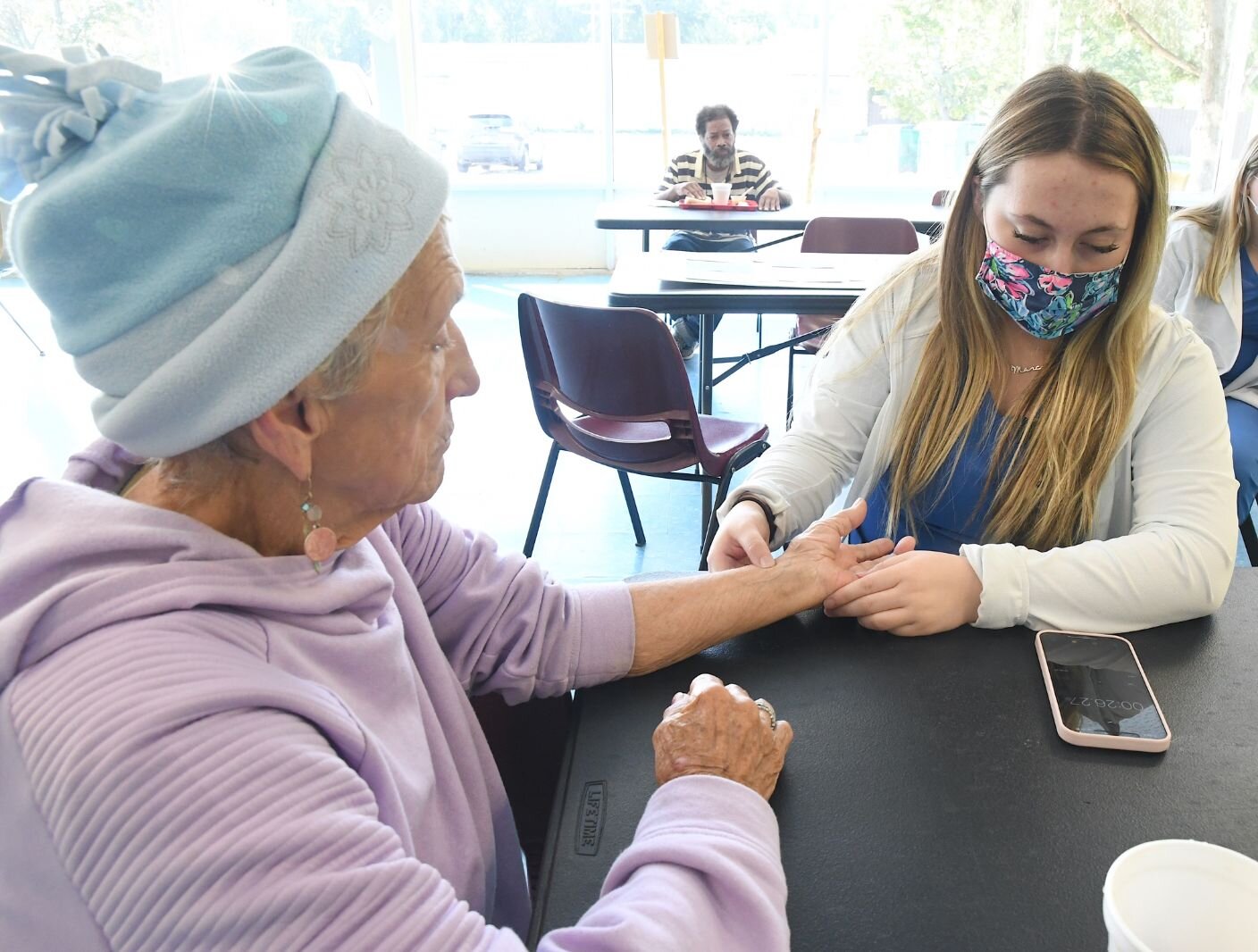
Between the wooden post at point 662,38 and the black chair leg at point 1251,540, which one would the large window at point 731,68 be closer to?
the wooden post at point 662,38

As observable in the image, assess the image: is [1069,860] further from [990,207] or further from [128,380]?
[990,207]

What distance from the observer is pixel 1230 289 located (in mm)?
2520

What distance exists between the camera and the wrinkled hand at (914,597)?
43.0 inches

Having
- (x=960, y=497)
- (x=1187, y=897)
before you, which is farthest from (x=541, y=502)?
(x=1187, y=897)

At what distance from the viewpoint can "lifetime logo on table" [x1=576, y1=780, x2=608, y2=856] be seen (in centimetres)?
79

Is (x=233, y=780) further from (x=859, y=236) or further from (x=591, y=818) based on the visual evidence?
(x=859, y=236)

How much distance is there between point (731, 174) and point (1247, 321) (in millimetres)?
3587

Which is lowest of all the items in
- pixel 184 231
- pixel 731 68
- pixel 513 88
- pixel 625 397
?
pixel 625 397

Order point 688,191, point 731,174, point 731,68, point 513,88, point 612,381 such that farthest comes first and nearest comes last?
point 513,88 → point 731,68 → point 731,174 → point 688,191 → point 612,381

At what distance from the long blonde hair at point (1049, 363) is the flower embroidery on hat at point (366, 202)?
0.95 metres

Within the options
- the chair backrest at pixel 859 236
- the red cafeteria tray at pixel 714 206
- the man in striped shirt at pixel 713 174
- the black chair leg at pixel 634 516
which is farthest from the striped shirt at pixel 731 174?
the black chair leg at pixel 634 516

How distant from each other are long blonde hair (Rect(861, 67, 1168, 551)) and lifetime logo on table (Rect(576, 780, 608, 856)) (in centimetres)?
85

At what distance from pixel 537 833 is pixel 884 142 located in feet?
24.5

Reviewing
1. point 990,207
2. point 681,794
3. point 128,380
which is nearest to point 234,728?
point 128,380
